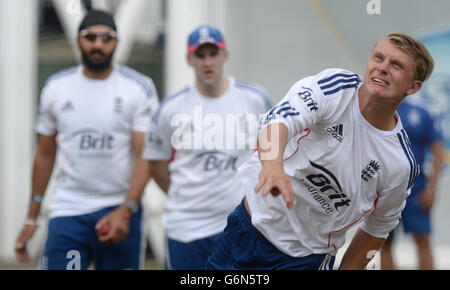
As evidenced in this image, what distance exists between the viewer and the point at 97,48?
14.2 ft

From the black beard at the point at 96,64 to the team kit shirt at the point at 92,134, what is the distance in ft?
0.26

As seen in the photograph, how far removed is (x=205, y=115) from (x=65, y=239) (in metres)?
0.99

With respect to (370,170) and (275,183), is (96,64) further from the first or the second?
(275,183)

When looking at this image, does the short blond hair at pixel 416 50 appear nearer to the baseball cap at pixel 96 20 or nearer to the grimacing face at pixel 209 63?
the grimacing face at pixel 209 63

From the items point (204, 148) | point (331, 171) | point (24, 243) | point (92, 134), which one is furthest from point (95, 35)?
point (331, 171)

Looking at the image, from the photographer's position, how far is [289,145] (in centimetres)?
288

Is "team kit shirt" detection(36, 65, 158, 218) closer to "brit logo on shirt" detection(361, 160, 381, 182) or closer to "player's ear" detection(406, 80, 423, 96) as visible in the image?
"brit logo on shirt" detection(361, 160, 381, 182)

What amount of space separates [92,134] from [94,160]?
0.14m

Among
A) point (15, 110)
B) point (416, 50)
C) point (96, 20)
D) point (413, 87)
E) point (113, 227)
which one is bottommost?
point (113, 227)

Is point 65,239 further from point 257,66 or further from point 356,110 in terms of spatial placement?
point 356,110

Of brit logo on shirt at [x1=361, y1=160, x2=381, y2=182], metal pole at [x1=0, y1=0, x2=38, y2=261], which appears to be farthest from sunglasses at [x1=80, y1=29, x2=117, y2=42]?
metal pole at [x1=0, y1=0, x2=38, y2=261]

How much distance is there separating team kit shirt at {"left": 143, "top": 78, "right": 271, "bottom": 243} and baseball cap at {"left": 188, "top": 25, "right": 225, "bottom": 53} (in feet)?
0.73

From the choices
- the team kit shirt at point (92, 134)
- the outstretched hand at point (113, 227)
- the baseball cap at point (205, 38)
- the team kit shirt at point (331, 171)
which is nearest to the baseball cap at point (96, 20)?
the team kit shirt at point (92, 134)
